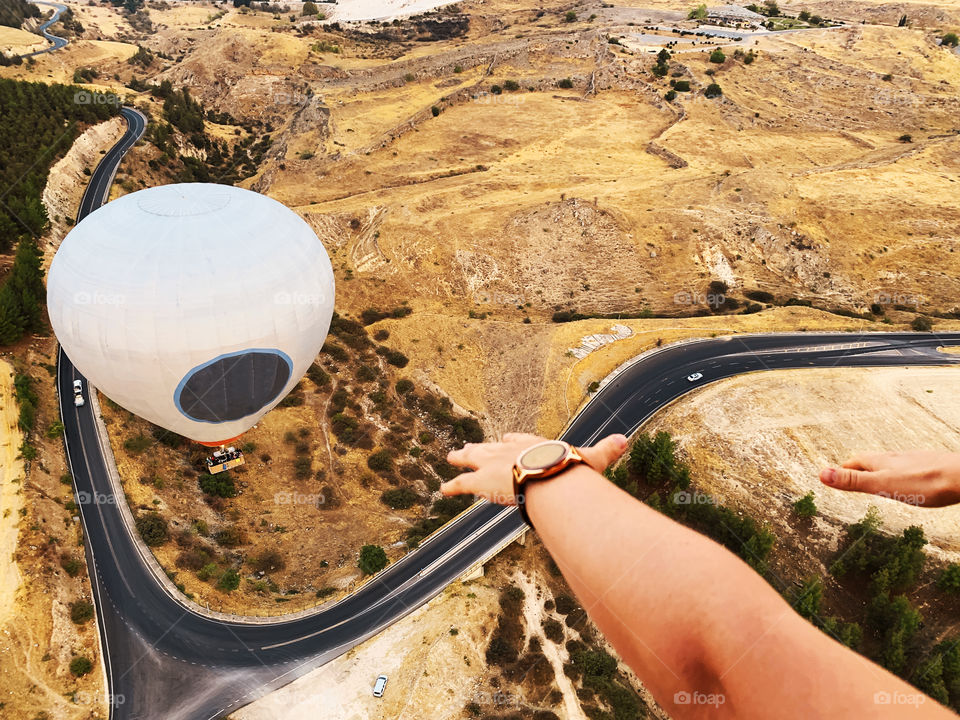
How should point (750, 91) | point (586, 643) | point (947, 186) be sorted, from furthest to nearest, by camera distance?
point (750, 91) < point (947, 186) < point (586, 643)

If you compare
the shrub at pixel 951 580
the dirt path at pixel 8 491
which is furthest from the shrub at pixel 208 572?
the shrub at pixel 951 580

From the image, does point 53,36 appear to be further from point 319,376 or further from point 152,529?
point 152,529

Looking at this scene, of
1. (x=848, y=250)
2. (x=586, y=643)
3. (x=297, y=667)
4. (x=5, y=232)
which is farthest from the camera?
(x=848, y=250)

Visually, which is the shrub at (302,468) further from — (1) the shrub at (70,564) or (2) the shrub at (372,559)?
(1) the shrub at (70,564)

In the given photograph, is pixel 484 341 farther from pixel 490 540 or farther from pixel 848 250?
pixel 848 250

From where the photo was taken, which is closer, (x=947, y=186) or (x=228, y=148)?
(x=947, y=186)

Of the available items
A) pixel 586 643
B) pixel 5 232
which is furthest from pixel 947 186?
pixel 5 232

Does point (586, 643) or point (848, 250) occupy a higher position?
point (848, 250)
